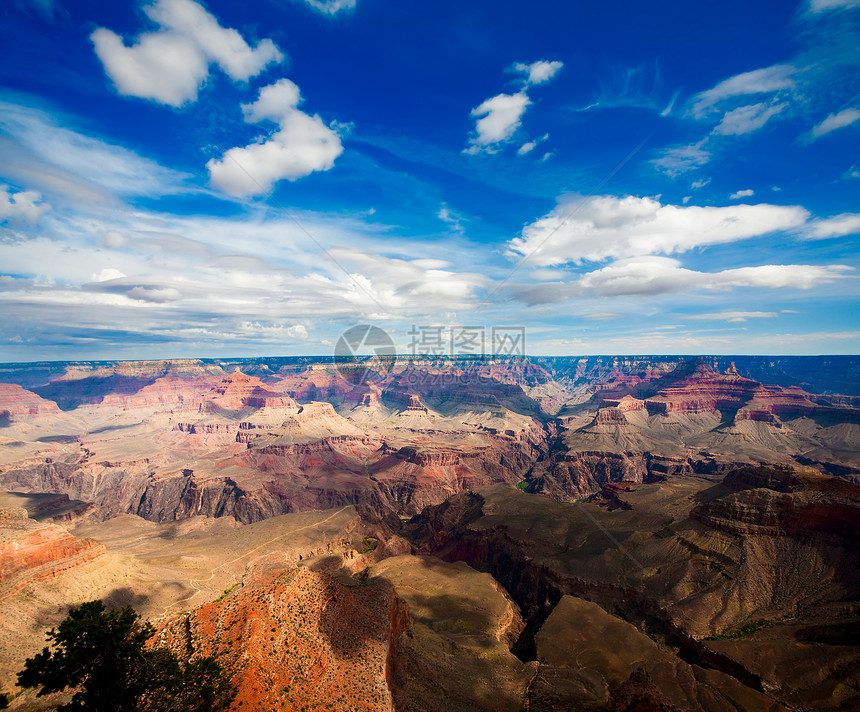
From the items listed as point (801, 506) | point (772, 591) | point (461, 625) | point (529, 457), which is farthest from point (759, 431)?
point (461, 625)

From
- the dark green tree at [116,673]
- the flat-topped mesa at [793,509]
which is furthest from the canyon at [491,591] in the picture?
the dark green tree at [116,673]

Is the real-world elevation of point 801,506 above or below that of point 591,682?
above

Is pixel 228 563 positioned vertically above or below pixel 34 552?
below

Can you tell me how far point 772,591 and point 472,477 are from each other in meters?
109

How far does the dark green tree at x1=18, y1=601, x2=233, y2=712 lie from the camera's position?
925 inches

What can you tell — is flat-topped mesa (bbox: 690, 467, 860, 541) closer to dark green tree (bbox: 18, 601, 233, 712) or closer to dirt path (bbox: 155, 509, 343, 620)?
dark green tree (bbox: 18, 601, 233, 712)

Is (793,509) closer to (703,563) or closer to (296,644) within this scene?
(703,563)

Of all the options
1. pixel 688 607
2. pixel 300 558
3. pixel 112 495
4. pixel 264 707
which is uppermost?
pixel 264 707

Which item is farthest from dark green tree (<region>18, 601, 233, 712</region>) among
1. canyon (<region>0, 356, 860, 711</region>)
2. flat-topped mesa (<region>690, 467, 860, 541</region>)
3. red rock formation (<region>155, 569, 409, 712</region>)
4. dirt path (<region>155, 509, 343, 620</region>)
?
flat-topped mesa (<region>690, 467, 860, 541</region>)

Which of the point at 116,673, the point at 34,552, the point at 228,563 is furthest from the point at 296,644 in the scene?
the point at 34,552

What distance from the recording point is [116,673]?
81.4ft

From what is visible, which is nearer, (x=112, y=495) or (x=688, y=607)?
(x=688, y=607)

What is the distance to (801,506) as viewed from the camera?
209ft

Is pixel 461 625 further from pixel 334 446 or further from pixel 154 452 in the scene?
pixel 154 452
